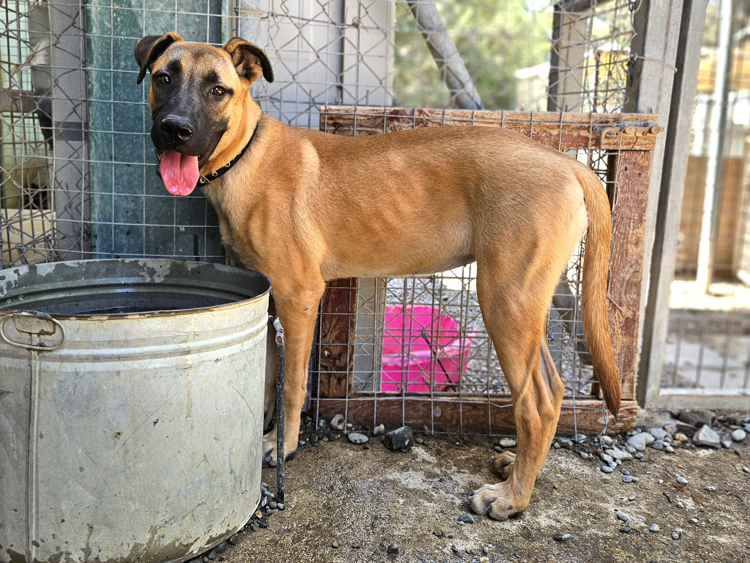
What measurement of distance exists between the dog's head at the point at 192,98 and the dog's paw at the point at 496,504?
1.92 metres

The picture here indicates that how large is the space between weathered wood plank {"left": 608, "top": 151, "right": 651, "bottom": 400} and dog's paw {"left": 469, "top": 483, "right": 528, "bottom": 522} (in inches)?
50.5

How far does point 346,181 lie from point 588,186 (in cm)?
115

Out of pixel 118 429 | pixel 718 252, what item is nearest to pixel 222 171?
pixel 118 429

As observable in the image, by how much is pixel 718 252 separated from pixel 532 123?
8.96 meters

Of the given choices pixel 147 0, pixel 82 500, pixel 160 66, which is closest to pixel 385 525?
pixel 82 500

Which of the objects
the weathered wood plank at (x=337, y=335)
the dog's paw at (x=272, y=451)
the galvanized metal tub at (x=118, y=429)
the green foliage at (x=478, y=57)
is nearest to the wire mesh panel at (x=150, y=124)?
the weathered wood plank at (x=337, y=335)

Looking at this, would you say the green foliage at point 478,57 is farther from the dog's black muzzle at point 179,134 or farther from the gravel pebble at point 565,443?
the dog's black muzzle at point 179,134

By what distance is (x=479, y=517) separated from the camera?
9.31ft

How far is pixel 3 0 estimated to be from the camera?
3361 millimetres

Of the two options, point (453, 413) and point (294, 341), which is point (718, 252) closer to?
point (453, 413)

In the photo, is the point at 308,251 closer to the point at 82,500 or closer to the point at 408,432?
the point at 408,432

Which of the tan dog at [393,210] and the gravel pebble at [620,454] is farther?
the gravel pebble at [620,454]

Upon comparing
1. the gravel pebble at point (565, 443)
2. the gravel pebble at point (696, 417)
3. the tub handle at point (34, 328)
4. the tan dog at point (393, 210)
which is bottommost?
the gravel pebble at point (565, 443)

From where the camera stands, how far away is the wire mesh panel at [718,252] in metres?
5.69
